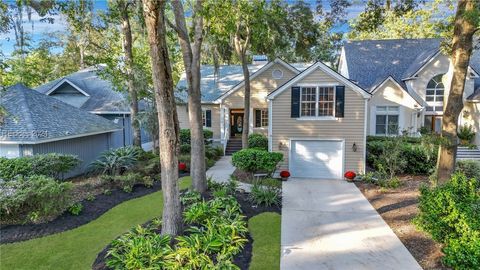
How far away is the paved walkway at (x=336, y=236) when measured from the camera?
19.5 feet

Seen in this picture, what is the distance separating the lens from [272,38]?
53.5 feet

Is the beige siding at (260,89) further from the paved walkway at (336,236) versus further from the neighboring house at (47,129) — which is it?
the paved walkway at (336,236)

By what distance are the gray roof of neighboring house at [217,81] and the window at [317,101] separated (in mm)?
8604

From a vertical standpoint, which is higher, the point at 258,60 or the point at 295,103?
the point at 258,60

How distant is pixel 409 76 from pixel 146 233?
2014cm

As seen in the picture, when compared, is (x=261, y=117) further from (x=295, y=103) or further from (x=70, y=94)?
(x=70, y=94)

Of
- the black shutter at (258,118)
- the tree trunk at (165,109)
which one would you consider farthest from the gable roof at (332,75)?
the tree trunk at (165,109)

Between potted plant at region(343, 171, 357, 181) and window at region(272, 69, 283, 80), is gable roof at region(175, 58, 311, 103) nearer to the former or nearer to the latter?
window at region(272, 69, 283, 80)

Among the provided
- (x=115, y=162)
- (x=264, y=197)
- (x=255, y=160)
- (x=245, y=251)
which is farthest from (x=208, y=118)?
(x=245, y=251)

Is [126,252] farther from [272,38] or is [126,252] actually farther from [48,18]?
[272,38]

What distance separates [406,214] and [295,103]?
6.85 meters

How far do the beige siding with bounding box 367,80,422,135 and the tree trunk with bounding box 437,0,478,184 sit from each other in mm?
9099

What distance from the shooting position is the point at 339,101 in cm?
1331

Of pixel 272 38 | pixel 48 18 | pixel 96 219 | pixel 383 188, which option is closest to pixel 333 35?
pixel 272 38
